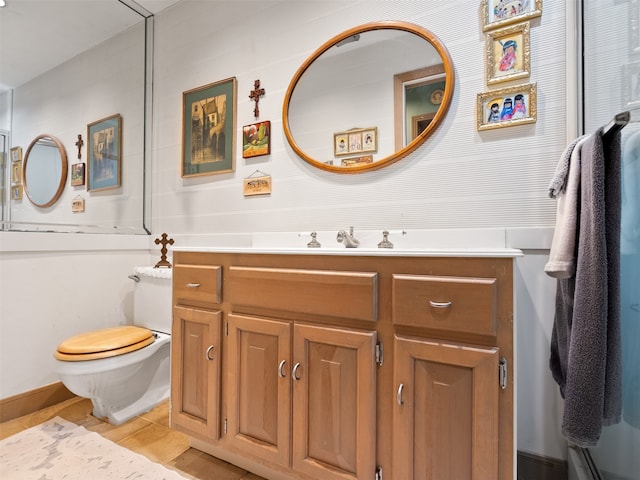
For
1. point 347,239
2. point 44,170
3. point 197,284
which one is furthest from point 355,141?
point 44,170

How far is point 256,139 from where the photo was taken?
1.84 m

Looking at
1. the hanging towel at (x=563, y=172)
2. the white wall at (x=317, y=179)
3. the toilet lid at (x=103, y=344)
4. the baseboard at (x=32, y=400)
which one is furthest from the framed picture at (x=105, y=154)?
the hanging towel at (x=563, y=172)

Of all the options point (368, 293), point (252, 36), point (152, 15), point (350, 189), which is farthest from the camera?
point (152, 15)

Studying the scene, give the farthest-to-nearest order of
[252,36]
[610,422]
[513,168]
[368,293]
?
1. [252,36]
2. [513,168]
3. [368,293]
4. [610,422]

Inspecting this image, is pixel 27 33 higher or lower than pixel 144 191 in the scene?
higher

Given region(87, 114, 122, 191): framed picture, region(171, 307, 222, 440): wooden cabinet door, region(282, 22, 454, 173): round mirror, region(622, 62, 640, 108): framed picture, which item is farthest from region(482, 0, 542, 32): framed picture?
region(87, 114, 122, 191): framed picture

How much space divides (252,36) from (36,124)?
1422 mm

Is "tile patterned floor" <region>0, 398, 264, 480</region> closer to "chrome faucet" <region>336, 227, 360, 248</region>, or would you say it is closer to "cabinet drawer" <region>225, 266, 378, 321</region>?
"cabinet drawer" <region>225, 266, 378, 321</region>

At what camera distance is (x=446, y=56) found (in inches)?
53.2

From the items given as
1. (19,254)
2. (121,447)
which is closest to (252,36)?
(19,254)

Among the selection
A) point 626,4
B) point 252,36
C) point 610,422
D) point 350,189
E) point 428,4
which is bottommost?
point 610,422

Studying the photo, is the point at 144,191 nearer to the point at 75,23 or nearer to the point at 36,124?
the point at 36,124

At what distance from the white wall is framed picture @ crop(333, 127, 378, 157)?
13 cm

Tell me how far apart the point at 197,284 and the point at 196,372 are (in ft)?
1.20
